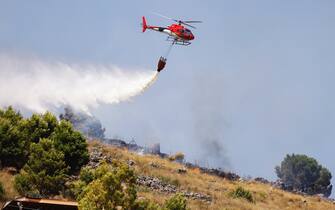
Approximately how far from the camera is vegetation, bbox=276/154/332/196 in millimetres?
121062

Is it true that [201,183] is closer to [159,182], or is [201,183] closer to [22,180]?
[159,182]

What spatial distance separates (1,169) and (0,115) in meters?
7.17

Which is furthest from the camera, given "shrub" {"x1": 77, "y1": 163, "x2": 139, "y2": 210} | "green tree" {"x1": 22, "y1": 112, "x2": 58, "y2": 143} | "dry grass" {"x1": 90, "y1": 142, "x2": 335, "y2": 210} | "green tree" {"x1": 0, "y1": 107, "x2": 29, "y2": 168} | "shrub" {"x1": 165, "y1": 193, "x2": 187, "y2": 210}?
"dry grass" {"x1": 90, "y1": 142, "x2": 335, "y2": 210}

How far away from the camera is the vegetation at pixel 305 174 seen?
4766 inches

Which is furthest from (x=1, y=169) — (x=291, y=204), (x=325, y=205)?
(x=325, y=205)

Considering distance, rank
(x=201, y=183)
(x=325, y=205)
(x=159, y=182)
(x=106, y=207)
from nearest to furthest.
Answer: (x=106, y=207) < (x=159, y=182) < (x=201, y=183) < (x=325, y=205)

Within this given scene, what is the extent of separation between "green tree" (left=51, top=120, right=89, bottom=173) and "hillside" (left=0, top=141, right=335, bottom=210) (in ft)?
14.3

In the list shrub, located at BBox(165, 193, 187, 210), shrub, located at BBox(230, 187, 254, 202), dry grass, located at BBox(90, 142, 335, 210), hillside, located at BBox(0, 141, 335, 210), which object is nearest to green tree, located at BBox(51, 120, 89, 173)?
hillside, located at BBox(0, 141, 335, 210)

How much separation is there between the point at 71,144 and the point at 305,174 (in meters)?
84.3

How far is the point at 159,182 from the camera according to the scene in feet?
196

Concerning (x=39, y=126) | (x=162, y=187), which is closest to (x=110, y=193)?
(x=39, y=126)

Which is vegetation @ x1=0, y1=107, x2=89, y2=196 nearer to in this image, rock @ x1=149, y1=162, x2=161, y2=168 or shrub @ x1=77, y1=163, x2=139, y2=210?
shrub @ x1=77, y1=163, x2=139, y2=210

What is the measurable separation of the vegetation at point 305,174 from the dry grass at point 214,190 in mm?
43580

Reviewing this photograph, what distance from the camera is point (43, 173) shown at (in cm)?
4372
